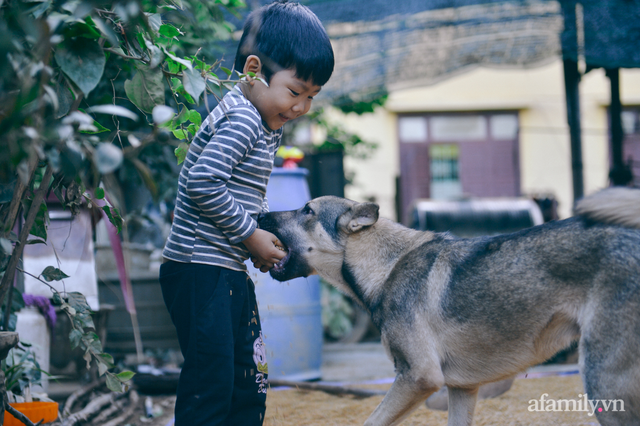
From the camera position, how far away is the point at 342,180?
7.80 m

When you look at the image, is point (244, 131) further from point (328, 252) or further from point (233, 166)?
point (328, 252)

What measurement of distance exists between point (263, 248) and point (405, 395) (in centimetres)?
88

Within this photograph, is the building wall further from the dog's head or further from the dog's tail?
the dog's tail

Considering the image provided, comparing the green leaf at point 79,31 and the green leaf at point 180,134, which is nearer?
the green leaf at point 79,31

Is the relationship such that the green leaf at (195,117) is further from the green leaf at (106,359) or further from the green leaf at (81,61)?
the green leaf at (106,359)

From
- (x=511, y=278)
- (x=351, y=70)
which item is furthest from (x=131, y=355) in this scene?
(x=511, y=278)

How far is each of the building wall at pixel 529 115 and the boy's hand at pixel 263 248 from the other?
10409 mm

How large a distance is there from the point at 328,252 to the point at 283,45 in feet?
3.40

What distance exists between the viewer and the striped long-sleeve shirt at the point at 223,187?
2265mm

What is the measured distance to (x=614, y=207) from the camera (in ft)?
7.44

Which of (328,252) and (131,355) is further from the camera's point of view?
(131,355)

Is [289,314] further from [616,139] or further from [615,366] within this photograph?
[616,139]

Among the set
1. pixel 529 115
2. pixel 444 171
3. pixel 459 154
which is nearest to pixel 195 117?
pixel 444 171

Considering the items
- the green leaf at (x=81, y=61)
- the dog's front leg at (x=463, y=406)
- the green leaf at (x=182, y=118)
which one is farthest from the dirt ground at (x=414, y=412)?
the green leaf at (x=81, y=61)
